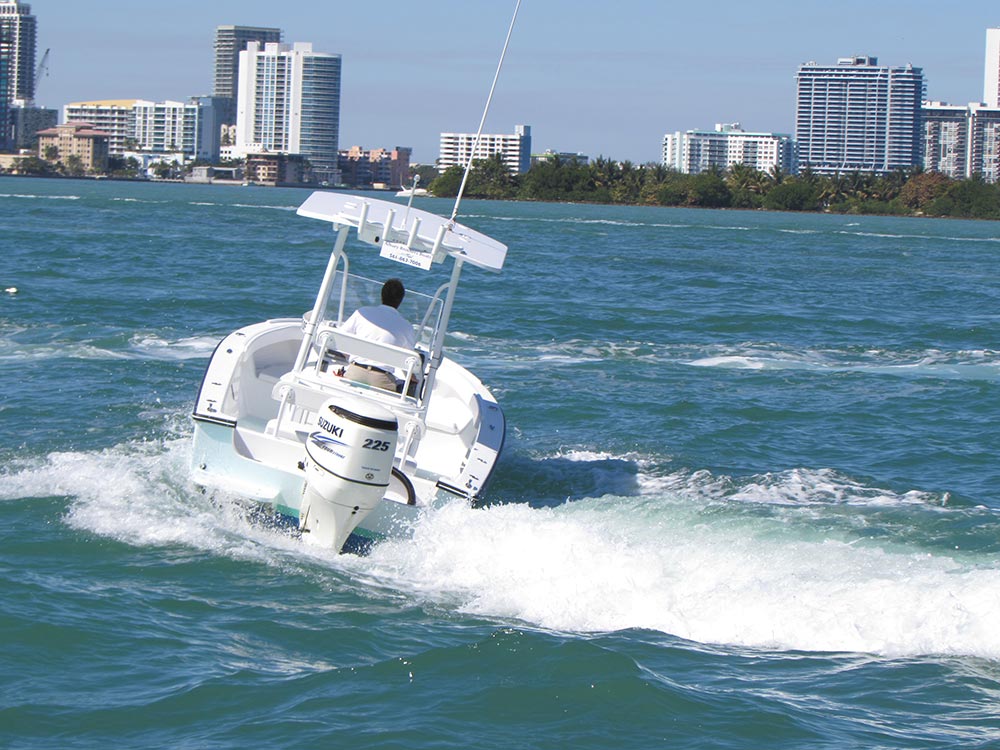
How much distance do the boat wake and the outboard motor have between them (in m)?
0.40

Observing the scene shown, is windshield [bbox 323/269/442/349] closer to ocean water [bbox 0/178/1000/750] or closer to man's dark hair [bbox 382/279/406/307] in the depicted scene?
man's dark hair [bbox 382/279/406/307]

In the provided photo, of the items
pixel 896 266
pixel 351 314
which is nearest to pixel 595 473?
pixel 351 314

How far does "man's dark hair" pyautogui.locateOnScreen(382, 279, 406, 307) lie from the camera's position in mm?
12297

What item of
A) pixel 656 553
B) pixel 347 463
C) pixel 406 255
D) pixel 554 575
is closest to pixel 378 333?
pixel 406 255

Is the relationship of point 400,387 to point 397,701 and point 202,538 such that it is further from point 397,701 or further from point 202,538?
point 397,701

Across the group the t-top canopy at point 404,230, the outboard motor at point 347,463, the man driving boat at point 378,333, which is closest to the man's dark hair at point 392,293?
the man driving boat at point 378,333

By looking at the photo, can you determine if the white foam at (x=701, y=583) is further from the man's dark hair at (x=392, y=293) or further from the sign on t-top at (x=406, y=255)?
the man's dark hair at (x=392, y=293)

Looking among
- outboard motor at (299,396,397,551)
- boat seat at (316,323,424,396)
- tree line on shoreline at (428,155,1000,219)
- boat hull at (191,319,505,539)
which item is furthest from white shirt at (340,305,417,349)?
tree line on shoreline at (428,155,1000,219)

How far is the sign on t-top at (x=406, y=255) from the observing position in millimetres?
11594

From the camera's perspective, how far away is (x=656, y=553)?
10727mm

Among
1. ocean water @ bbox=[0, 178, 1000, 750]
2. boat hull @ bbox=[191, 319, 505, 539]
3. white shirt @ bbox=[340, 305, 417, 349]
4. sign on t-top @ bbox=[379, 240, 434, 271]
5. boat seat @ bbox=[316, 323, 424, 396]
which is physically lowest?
ocean water @ bbox=[0, 178, 1000, 750]

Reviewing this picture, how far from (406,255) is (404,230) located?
323 mm

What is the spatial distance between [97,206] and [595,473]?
67.3 metres

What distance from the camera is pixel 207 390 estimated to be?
462 inches
